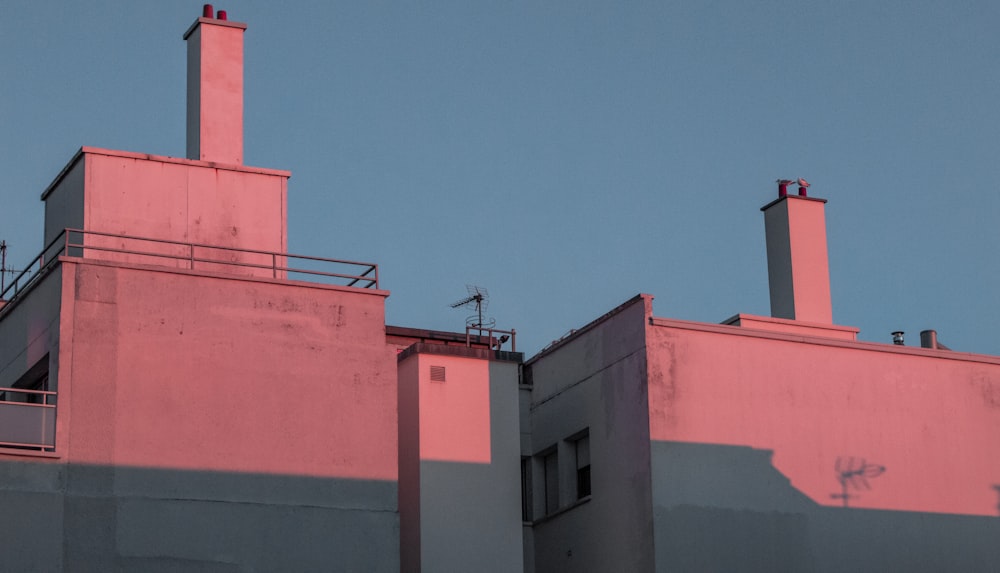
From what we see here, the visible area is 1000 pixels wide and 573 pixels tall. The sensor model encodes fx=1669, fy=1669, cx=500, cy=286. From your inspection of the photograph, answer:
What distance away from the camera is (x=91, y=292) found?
3012cm

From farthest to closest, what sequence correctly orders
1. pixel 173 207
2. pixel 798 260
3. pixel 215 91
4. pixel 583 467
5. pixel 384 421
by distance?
pixel 798 260 → pixel 583 467 → pixel 215 91 → pixel 173 207 → pixel 384 421

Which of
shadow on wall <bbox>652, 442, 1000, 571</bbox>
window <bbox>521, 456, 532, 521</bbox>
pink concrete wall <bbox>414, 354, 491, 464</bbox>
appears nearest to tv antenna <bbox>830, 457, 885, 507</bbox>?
shadow on wall <bbox>652, 442, 1000, 571</bbox>

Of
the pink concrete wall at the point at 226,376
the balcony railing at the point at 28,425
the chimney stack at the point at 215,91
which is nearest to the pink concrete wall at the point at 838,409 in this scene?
the pink concrete wall at the point at 226,376

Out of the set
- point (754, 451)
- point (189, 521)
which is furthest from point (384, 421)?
point (754, 451)

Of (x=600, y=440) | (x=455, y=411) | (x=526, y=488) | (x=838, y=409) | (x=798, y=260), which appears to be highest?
(x=798, y=260)

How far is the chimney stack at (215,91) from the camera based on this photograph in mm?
34938

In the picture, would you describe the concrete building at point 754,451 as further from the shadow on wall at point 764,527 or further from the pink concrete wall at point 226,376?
the pink concrete wall at point 226,376

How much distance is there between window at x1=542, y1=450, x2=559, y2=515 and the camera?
123 ft

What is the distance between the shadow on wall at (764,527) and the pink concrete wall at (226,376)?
228 inches

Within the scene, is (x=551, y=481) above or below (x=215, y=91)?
below

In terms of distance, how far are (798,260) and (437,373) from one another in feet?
32.6

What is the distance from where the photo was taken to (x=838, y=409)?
117 feet

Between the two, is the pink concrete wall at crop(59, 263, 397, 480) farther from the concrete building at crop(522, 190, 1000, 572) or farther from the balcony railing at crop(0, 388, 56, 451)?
the concrete building at crop(522, 190, 1000, 572)

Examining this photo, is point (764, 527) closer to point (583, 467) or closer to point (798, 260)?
point (583, 467)
